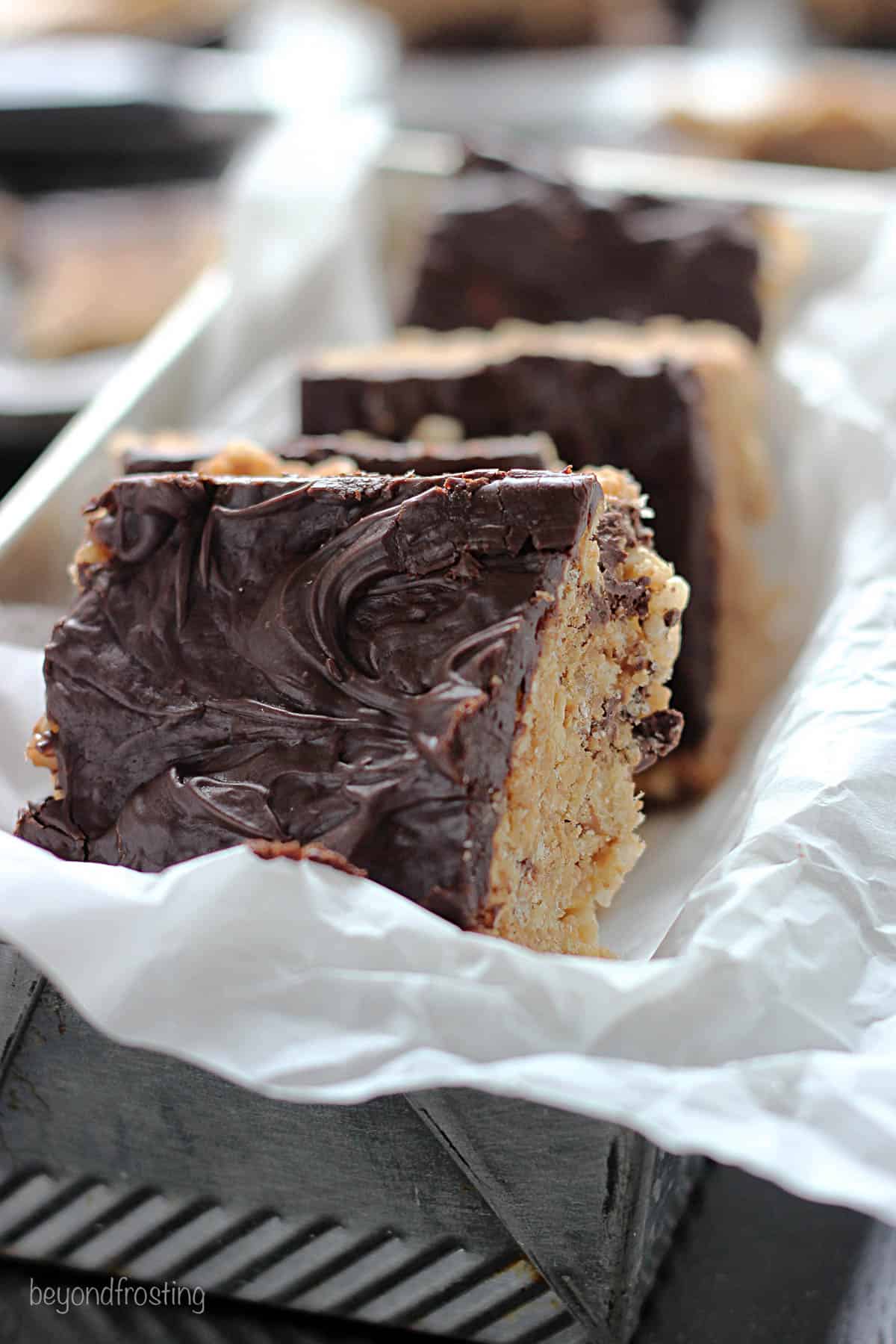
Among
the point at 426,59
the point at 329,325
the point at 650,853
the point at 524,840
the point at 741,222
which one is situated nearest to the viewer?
the point at 524,840

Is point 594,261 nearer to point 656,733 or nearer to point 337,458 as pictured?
point 337,458

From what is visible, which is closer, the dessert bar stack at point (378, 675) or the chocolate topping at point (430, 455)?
the dessert bar stack at point (378, 675)

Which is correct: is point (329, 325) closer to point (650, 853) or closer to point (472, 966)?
point (650, 853)

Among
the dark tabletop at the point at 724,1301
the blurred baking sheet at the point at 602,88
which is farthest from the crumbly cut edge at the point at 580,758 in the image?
the blurred baking sheet at the point at 602,88

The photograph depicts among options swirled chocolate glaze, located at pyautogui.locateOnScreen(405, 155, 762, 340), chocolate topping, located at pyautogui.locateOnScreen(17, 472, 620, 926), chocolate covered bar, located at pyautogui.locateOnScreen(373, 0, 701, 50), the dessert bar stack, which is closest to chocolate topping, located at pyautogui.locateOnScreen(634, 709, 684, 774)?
the dessert bar stack

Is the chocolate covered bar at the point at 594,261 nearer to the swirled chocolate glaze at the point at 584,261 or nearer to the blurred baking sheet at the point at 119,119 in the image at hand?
the swirled chocolate glaze at the point at 584,261

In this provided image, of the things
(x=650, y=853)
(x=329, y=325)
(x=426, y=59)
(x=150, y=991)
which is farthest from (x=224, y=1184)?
(x=426, y=59)
